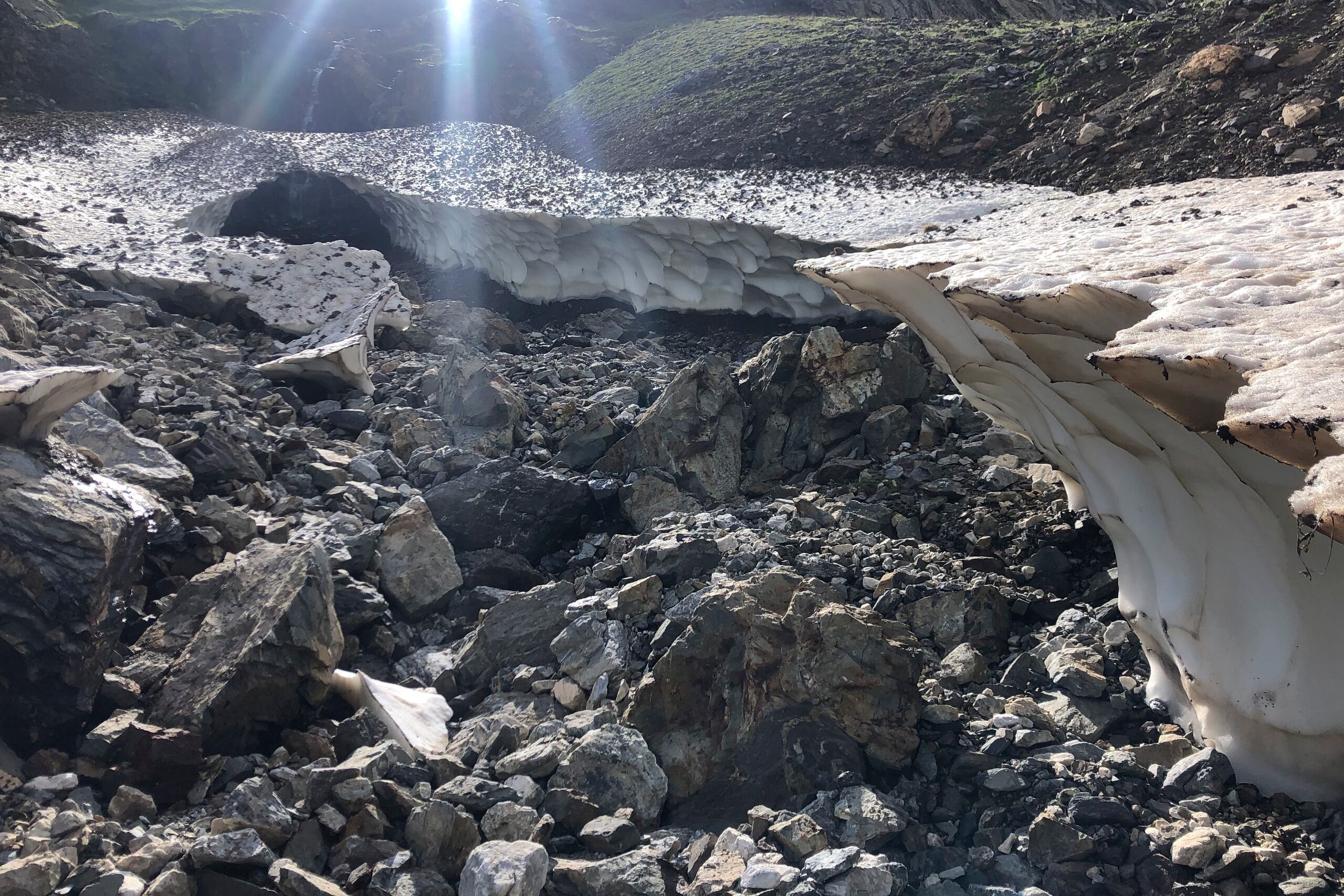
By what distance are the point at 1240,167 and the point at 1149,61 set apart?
270 cm

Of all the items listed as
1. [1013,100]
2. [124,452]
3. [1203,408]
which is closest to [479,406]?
[124,452]

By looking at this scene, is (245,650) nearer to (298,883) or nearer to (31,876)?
(31,876)

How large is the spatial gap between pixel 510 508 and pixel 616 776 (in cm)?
286

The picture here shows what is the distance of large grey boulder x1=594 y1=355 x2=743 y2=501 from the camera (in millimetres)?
6609

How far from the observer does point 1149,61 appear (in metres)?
9.40

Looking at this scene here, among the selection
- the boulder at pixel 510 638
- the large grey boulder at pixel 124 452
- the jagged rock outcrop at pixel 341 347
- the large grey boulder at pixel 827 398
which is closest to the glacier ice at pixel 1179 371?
the jagged rock outcrop at pixel 341 347

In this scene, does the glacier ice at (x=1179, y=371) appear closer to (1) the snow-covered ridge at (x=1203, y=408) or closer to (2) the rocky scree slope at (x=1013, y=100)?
(1) the snow-covered ridge at (x=1203, y=408)

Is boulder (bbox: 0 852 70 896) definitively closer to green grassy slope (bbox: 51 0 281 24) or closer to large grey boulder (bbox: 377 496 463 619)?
large grey boulder (bbox: 377 496 463 619)

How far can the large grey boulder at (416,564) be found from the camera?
17.1ft

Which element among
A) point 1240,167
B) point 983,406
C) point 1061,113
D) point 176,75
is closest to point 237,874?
point 983,406

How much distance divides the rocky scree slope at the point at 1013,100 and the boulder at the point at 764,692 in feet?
19.6

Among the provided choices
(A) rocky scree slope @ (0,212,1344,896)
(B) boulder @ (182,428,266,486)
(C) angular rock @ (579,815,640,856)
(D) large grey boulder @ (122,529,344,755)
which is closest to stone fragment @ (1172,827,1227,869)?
(A) rocky scree slope @ (0,212,1344,896)

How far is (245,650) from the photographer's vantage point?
390cm

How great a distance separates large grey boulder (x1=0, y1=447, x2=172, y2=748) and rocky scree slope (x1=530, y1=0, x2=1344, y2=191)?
8.16m
